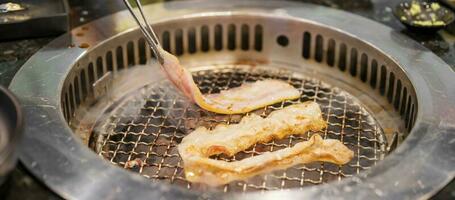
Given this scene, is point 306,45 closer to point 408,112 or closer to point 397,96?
point 397,96

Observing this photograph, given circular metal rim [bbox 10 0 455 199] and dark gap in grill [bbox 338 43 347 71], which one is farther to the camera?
dark gap in grill [bbox 338 43 347 71]

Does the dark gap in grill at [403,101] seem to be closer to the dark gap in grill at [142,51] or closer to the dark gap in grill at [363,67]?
the dark gap in grill at [363,67]

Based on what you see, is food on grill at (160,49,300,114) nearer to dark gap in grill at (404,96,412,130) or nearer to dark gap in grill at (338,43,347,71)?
dark gap in grill at (338,43,347,71)

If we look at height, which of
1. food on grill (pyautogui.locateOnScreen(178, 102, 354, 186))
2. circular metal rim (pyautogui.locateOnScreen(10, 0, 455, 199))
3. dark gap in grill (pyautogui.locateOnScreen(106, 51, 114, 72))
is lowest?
dark gap in grill (pyautogui.locateOnScreen(106, 51, 114, 72))

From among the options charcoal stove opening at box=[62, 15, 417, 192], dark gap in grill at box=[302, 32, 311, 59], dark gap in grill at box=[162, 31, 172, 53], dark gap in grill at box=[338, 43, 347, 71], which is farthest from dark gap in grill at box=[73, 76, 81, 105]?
dark gap in grill at box=[338, 43, 347, 71]

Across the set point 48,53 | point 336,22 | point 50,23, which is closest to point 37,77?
point 48,53

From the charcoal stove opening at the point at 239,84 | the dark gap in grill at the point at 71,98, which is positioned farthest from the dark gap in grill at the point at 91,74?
the dark gap in grill at the point at 71,98

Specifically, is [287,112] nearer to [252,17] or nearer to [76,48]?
[252,17]
